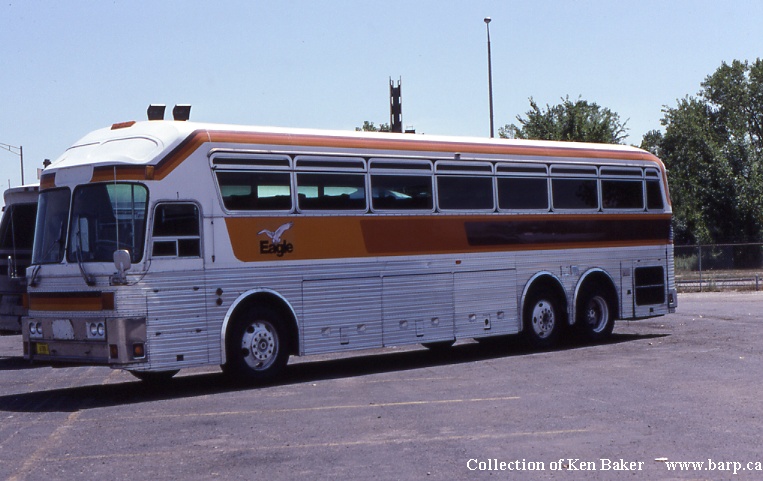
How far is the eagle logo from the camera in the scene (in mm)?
14453

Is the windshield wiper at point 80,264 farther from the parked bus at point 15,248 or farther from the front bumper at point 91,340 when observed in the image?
the parked bus at point 15,248

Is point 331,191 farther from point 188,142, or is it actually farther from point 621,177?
point 621,177

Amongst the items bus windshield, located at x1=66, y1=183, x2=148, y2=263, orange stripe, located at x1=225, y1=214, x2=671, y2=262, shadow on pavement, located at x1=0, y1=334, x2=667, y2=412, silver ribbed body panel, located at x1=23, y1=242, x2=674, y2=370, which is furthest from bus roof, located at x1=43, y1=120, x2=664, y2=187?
shadow on pavement, located at x1=0, y1=334, x2=667, y2=412

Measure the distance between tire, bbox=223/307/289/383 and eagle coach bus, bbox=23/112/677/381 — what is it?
0.7 inches

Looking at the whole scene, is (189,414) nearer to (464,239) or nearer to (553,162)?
(464,239)

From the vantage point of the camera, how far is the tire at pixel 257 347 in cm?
1414

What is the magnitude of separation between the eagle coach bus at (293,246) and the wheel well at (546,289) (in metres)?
0.03

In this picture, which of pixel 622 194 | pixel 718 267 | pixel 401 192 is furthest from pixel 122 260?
pixel 718 267

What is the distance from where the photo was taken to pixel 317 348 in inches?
586

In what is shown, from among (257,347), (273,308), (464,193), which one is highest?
(464,193)

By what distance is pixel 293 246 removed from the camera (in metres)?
14.8

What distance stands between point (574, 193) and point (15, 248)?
9.44 meters

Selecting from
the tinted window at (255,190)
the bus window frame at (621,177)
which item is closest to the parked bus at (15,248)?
the tinted window at (255,190)

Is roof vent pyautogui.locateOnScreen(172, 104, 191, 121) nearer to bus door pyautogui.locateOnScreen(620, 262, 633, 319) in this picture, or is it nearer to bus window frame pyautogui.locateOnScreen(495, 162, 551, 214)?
bus window frame pyautogui.locateOnScreen(495, 162, 551, 214)
